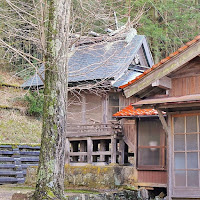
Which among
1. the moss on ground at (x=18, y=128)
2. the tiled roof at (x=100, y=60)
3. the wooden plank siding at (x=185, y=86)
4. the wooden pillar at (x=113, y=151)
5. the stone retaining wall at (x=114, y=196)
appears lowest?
the stone retaining wall at (x=114, y=196)

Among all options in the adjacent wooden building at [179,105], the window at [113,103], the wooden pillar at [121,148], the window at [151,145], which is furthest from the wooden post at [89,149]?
the adjacent wooden building at [179,105]

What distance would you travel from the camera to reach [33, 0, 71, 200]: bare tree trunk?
8.68m

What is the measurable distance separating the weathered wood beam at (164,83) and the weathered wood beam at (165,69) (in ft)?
0.35

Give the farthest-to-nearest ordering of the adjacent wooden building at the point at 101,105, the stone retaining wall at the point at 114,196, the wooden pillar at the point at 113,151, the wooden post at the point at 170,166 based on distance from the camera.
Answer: the adjacent wooden building at the point at 101,105, the wooden pillar at the point at 113,151, the stone retaining wall at the point at 114,196, the wooden post at the point at 170,166

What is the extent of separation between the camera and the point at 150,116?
546 inches

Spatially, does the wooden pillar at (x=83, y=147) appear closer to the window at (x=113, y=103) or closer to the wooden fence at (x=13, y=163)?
the window at (x=113, y=103)

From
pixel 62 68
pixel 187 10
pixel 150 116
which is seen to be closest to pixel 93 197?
pixel 150 116

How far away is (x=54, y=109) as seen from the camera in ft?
29.4

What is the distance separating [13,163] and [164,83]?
8100mm

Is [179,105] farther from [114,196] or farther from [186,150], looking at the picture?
[114,196]

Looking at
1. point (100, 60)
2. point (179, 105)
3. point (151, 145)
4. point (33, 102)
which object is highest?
point (100, 60)

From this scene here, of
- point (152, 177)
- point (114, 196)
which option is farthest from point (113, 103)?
point (114, 196)

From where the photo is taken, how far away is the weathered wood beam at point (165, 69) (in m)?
10.2

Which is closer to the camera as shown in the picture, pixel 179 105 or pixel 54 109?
pixel 54 109
